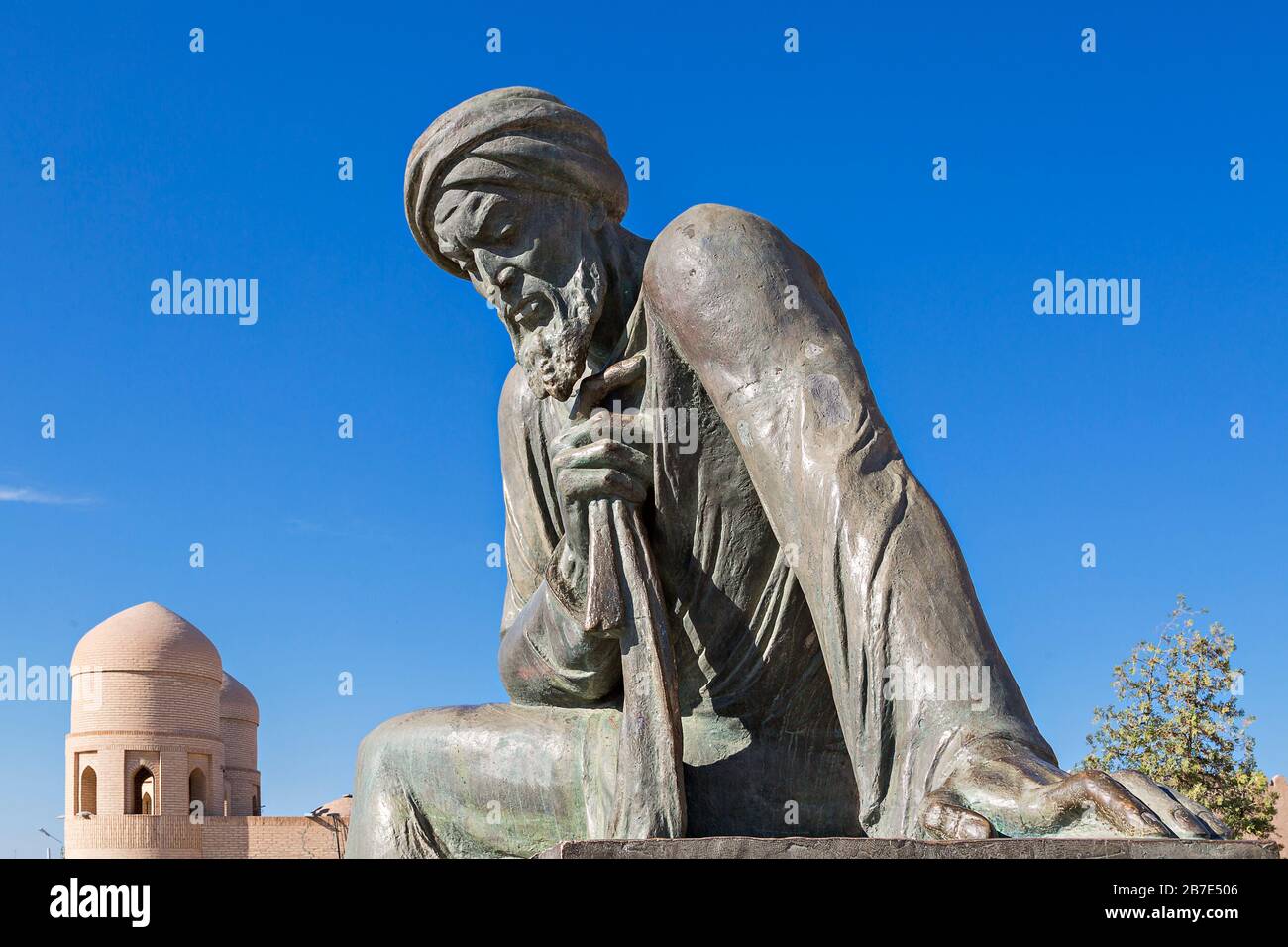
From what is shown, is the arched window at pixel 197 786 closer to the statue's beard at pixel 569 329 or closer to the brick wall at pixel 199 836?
the brick wall at pixel 199 836

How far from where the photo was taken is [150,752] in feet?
117

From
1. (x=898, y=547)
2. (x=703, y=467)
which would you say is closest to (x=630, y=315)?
(x=703, y=467)

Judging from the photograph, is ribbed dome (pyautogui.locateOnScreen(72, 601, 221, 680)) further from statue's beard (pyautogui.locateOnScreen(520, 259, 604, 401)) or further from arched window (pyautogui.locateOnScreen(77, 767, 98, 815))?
statue's beard (pyautogui.locateOnScreen(520, 259, 604, 401))

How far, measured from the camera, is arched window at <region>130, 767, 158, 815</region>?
35.9 meters

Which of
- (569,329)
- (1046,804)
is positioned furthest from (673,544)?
(1046,804)

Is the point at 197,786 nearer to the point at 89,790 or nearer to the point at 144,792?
the point at 144,792

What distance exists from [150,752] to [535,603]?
34215 mm

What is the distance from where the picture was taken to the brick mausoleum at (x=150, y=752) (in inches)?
1384

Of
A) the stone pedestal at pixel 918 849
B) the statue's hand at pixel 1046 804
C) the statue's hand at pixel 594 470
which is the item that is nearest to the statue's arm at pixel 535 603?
the statue's hand at pixel 594 470

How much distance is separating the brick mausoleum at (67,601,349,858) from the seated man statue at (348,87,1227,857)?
32095 mm

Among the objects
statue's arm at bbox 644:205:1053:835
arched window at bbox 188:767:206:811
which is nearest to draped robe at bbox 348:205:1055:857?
statue's arm at bbox 644:205:1053:835
